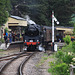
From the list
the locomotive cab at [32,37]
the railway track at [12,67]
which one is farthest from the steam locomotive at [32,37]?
the railway track at [12,67]

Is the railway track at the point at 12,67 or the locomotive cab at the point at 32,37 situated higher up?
the locomotive cab at the point at 32,37

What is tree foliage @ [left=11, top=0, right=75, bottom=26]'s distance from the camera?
1727 inches

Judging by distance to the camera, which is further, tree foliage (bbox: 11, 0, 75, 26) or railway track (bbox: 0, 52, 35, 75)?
tree foliage (bbox: 11, 0, 75, 26)

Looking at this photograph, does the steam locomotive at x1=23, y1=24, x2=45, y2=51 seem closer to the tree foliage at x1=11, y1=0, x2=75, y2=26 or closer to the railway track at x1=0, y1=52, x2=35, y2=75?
the railway track at x1=0, y1=52, x2=35, y2=75

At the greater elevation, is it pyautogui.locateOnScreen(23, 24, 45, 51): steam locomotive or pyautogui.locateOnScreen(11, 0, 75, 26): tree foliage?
pyautogui.locateOnScreen(11, 0, 75, 26): tree foliage

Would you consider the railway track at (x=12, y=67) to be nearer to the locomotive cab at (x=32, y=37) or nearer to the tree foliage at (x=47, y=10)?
the locomotive cab at (x=32, y=37)

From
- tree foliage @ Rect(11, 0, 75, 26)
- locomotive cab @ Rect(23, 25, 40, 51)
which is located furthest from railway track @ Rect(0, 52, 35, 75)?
tree foliage @ Rect(11, 0, 75, 26)

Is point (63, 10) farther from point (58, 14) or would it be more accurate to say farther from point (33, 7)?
point (33, 7)

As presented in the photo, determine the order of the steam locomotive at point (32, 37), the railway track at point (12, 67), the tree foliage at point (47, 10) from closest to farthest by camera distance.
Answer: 1. the railway track at point (12, 67)
2. the steam locomotive at point (32, 37)
3. the tree foliage at point (47, 10)

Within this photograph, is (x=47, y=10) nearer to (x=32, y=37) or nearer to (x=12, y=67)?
(x=32, y=37)

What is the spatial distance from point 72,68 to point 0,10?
769 inches

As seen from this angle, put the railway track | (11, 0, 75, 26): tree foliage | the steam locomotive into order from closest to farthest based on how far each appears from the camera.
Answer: the railway track → the steam locomotive → (11, 0, 75, 26): tree foliage

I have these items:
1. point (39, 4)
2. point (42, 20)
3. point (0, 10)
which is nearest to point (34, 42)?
point (0, 10)

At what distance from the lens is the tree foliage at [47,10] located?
43875 millimetres
